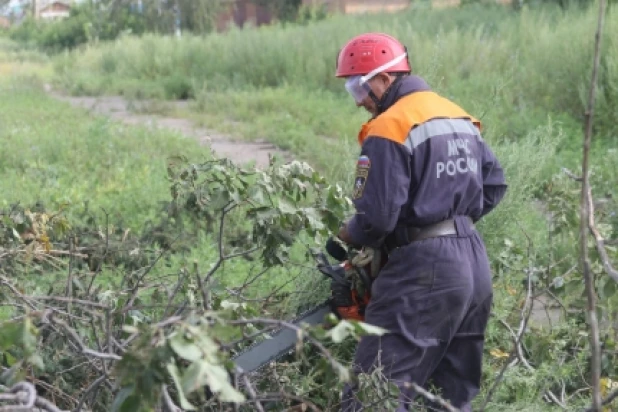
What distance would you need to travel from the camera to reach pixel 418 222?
3.96 metres

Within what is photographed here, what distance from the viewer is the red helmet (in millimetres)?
4078

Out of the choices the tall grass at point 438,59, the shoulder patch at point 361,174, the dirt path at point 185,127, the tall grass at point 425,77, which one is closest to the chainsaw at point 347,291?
the shoulder patch at point 361,174

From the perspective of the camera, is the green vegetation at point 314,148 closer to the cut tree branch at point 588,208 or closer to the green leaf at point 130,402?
the green leaf at point 130,402

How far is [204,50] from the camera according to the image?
22.6 meters

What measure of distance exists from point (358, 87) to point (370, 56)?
0.14 metres

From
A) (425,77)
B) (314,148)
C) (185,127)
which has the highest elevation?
(425,77)

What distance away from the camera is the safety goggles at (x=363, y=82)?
4.08 metres

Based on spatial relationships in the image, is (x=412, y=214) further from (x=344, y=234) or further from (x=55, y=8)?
(x=55, y=8)

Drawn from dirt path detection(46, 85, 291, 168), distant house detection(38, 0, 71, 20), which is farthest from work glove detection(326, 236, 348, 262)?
distant house detection(38, 0, 71, 20)

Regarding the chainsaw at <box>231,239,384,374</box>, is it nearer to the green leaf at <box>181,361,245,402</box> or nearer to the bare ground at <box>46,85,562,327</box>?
the bare ground at <box>46,85,562,327</box>

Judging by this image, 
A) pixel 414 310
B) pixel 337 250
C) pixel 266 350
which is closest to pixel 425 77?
pixel 337 250

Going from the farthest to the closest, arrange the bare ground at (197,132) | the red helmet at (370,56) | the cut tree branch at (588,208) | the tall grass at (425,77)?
the bare ground at (197,132) < the tall grass at (425,77) < the red helmet at (370,56) < the cut tree branch at (588,208)

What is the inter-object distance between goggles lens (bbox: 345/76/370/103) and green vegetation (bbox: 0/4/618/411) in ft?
1.72

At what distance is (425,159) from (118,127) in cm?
936
